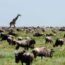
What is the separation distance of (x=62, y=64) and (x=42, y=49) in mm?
4731

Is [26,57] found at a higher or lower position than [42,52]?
higher

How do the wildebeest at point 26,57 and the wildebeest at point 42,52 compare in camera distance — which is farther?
the wildebeest at point 42,52

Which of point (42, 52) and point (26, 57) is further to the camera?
point (42, 52)

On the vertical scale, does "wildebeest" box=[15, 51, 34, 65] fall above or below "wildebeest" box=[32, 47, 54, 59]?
above

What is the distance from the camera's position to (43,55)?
2795 centimetres

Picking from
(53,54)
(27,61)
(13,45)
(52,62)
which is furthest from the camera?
(13,45)

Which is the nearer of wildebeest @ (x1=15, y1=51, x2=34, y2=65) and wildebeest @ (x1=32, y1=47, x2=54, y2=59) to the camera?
wildebeest @ (x1=15, y1=51, x2=34, y2=65)

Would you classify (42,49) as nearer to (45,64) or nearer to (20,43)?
(45,64)

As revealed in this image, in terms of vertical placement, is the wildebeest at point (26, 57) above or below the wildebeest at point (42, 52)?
above

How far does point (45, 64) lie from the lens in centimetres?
2373

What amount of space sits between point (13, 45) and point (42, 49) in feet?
31.4

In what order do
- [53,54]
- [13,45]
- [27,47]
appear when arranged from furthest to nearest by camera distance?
[13,45]
[27,47]
[53,54]

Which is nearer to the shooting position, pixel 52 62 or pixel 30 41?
pixel 52 62

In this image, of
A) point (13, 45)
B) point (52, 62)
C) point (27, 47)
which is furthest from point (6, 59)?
point (13, 45)
